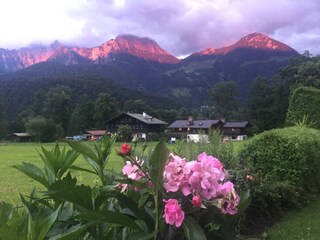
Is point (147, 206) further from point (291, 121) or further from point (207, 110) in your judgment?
point (207, 110)

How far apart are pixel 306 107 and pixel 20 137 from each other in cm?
8666

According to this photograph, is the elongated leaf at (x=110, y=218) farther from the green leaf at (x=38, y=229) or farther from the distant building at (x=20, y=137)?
the distant building at (x=20, y=137)

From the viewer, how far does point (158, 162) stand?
4.52ft

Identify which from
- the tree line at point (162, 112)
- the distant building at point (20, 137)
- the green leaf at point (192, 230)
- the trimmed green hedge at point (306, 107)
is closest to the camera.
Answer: the green leaf at point (192, 230)

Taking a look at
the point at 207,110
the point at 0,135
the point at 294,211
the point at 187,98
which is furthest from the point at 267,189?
the point at 187,98

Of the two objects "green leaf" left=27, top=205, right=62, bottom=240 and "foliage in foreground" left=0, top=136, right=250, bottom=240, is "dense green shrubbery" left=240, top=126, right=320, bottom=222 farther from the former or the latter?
"green leaf" left=27, top=205, right=62, bottom=240

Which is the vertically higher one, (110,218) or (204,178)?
(204,178)

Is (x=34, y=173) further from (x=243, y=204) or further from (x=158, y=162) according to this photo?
(x=243, y=204)

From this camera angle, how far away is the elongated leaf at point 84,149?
150 centimetres

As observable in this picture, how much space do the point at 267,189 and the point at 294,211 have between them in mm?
1214

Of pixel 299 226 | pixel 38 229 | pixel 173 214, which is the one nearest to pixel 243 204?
pixel 173 214

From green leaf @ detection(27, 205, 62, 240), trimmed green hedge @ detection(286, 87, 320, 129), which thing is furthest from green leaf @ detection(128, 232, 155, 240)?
trimmed green hedge @ detection(286, 87, 320, 129)

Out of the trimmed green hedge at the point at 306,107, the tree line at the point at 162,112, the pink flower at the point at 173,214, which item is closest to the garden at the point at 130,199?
the pink flower at the point at 173,214

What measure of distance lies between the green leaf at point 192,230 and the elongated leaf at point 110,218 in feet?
0.57
